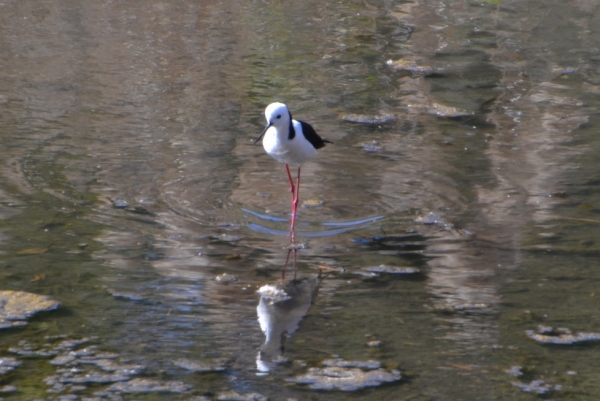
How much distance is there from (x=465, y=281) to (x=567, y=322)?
58 centimetres

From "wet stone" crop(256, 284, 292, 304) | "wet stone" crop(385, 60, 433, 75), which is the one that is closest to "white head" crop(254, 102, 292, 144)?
"wet stone" crop(256, 284, 292, 304)

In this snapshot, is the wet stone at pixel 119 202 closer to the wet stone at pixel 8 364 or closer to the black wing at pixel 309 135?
the black wing at pixel 309 135

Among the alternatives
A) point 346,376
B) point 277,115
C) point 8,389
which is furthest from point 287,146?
point 8,389

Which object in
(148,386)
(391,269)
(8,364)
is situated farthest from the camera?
(391,269)

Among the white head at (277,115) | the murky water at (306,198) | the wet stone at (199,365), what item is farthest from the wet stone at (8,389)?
the white head at (277,115)

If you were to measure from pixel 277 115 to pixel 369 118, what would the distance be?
2017 millimetres

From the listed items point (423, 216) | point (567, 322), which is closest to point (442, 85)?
point (423, 216)

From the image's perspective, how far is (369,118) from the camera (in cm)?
710

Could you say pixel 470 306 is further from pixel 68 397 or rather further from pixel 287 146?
pixel 68 397

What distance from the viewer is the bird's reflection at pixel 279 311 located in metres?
3.68

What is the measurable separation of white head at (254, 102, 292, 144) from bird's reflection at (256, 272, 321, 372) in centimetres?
122

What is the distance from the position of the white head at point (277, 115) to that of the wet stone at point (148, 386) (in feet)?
7.22

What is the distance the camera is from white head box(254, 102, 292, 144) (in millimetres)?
5188

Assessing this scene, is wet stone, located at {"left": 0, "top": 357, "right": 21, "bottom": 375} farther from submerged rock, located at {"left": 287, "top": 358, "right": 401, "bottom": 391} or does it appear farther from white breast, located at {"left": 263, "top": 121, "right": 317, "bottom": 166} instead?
white breast, located at {"left": 263, "top": 121, "right": 317, "bottom": 166}
